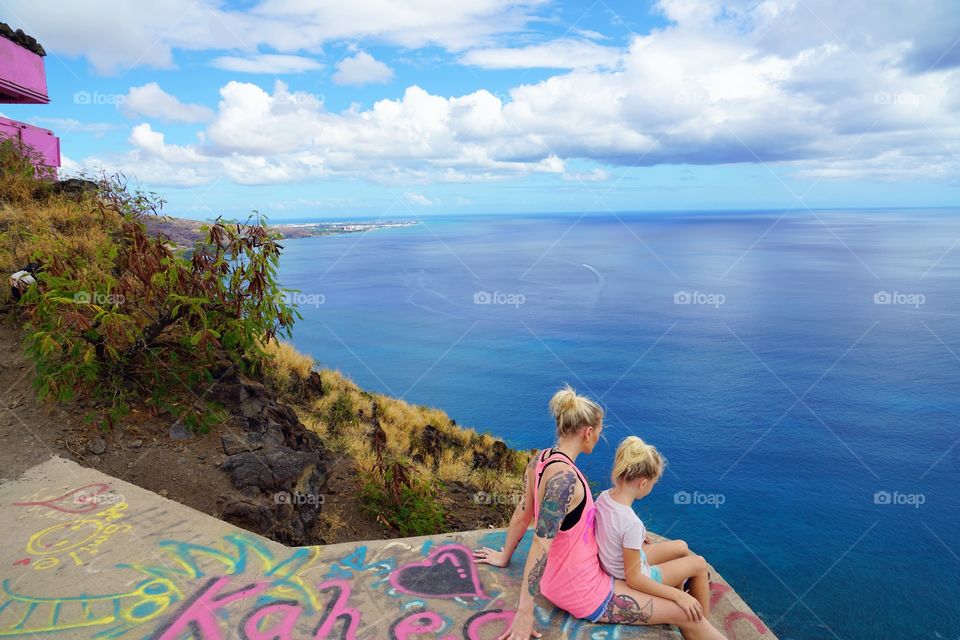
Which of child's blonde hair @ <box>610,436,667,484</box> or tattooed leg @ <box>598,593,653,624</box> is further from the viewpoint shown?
tattooed leg @ <box>598,593,653,624</box>

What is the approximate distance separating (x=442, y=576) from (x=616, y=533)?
1.42 metres

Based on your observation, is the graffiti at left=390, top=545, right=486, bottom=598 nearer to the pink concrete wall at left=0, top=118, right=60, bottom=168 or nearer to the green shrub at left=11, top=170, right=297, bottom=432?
the green shrub at left=11, top=170, right=297, bottom=432

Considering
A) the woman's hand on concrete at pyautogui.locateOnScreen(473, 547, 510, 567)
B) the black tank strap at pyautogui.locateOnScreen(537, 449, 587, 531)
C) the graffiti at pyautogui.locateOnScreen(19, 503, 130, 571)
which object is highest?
the black tank strap at pyautogui.locateOnScreen(537, 449, 587, 531)

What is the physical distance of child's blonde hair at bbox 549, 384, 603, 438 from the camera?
3574 mm

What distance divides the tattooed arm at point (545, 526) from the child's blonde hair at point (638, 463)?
298mm

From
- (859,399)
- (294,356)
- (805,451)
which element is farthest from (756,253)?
(294,356)

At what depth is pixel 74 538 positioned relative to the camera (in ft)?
15.4

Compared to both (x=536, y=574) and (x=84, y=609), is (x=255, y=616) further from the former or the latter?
(x=536, y=574)

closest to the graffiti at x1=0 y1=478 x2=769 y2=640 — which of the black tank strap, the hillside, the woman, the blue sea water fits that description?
the woman

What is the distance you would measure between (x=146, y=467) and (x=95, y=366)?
4.81 feet

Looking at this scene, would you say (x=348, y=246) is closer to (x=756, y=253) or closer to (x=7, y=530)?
(x=756, y=253)

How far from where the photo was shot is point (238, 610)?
12.7 feet

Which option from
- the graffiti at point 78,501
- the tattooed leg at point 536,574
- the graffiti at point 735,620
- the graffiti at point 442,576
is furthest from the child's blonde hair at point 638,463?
the graffiti at point 78,501

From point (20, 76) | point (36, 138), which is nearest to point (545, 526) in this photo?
point (36, 138)
